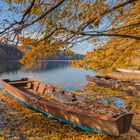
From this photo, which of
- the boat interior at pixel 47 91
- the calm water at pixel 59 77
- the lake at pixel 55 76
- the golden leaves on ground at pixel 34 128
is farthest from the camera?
the lake at pixel 55 76

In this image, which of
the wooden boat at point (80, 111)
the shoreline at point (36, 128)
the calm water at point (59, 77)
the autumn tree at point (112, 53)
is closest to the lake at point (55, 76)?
Result: the calm water at point (59, 77)

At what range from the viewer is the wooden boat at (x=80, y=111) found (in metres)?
7.93

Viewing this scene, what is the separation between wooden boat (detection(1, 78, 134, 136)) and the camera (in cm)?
793

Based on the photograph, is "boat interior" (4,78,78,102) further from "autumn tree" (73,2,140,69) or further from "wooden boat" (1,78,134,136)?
"autumn tree" (73,2,140,69)

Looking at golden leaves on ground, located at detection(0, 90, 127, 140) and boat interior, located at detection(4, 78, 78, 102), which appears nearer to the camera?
golden leaves on ground, located at detection(0, 90, 127, 140)

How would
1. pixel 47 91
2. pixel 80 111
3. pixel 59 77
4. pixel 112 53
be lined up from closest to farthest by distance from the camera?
pixel 112 53
pixel 80 111
pixel 47 91
pixel 59 77

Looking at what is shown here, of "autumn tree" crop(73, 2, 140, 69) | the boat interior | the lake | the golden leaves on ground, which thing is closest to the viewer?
"autumn tree" crop(73, 2, 140, 69)

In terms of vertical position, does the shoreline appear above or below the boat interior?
below

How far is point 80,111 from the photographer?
8859mm

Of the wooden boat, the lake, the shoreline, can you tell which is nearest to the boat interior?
the wooden boat

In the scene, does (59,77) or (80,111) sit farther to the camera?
(59,77)

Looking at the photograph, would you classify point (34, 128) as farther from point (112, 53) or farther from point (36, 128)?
point (112, 53)

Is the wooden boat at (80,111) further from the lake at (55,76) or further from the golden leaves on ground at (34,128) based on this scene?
the lake at (55,76)

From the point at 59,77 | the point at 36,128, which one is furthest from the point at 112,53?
the point at 59,77
